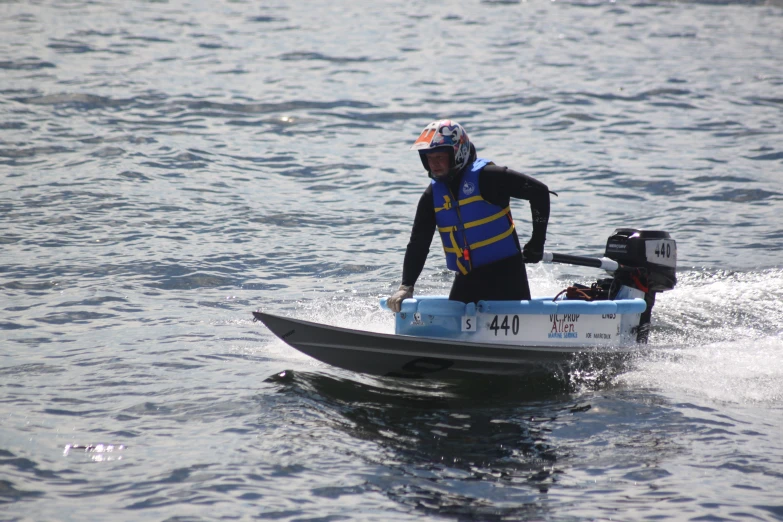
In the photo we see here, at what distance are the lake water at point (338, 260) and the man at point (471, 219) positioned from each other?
873mm

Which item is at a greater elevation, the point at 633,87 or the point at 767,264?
the point at 633,87

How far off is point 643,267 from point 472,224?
1583 mm

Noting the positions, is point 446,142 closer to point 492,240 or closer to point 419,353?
point 492,240

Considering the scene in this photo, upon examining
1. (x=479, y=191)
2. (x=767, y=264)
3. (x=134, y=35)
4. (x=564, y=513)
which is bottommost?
(x=564, y=513)

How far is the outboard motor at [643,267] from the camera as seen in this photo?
7523 mm

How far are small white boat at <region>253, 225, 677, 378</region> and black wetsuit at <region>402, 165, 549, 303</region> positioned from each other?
0.14m

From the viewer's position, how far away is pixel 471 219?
7043 mm

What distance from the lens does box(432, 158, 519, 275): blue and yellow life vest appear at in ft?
22.9

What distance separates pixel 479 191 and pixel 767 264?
5532 millimetres

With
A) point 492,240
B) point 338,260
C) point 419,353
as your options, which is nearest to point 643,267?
point 492,240

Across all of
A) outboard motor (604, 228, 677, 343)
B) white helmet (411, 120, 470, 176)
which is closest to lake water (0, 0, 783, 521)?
outboard motor (604, 228, 677, 343)

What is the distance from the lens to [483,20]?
28.0 meters

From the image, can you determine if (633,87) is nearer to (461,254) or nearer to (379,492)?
(461,254)

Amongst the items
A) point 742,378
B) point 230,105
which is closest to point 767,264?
point 742,378
